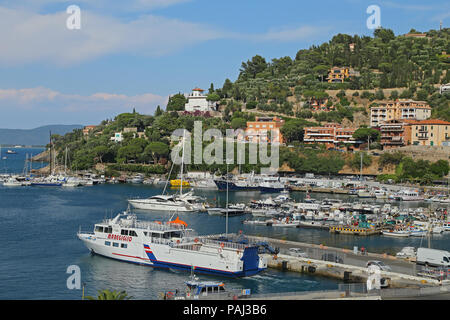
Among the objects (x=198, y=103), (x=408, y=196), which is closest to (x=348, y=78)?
(x=198, y=103)

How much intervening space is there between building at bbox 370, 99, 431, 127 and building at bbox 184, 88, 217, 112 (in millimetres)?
30612

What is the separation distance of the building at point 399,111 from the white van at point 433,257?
59.5 m

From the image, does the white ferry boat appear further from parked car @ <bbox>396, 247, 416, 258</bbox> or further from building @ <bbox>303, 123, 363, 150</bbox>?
building @ <bbox>303, 123, 363, 150</bbox>

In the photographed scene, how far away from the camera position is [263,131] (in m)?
87.6

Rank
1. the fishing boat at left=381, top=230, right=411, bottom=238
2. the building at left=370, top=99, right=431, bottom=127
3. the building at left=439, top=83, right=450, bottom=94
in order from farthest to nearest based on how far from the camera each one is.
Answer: the building at left=439, top=83, right=450, bottom=94 → the building at left=370, top=99, right=431, bottom=127 → the fishing boat at left=381, top=230, right=411, bottom=238

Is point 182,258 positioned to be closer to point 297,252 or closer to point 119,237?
point 119,237

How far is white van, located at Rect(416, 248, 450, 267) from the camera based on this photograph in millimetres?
26422

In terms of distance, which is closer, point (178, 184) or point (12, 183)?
point (178, 184)

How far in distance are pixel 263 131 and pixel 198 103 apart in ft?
69.2

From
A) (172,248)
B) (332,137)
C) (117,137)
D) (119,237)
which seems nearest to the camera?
(172,248)

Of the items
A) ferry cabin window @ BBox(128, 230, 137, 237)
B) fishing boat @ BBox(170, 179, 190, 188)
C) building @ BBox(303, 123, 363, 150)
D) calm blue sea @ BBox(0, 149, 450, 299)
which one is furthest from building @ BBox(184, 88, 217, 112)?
ferry cabin window @ BBox(128, 230, 137, 237)

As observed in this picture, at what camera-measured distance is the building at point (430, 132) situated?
75812mm

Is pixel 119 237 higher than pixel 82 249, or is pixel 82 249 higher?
pixel 119 237
